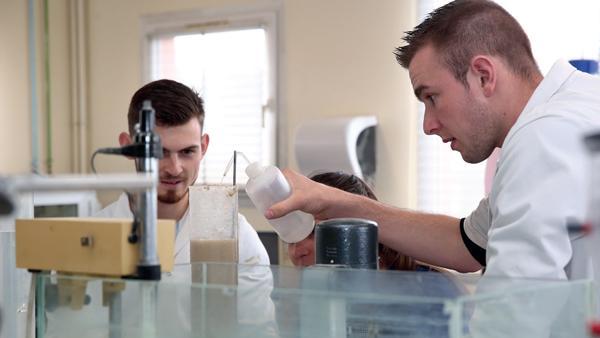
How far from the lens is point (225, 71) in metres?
3.14

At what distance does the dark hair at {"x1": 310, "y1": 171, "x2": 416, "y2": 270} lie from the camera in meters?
1.60

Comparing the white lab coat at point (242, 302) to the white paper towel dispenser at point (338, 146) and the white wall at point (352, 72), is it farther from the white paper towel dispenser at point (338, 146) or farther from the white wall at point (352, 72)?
the white wall at point (352, 72)

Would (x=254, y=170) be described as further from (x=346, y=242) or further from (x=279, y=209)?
(x=346, y=242)

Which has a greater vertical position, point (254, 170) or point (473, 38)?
point (473, 38)

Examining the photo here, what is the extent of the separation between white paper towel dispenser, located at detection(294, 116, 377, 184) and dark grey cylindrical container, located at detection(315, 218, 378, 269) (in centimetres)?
154

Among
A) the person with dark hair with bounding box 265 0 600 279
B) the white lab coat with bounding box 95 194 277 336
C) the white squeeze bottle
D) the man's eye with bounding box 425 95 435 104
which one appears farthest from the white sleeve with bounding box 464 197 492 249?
the white lab coat with bounding box 95 194 277 336

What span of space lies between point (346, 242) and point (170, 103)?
75 centimetres

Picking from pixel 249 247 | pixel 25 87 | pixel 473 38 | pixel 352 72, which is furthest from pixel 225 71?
pixel 473 38

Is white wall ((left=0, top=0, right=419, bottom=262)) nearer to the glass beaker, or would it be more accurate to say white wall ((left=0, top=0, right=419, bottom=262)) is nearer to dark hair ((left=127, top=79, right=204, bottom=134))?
dark hair ((left=127, top=79, right=204, bottom=134))

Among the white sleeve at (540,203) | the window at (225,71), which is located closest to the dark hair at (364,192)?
the white sleeve at (540,203)

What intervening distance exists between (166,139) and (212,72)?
5.39 ft

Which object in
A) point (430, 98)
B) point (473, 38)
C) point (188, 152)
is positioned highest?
point (473, 38)

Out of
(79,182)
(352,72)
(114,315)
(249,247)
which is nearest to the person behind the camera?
(79,182)

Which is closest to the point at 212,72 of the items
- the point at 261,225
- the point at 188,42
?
the point at 188,42
